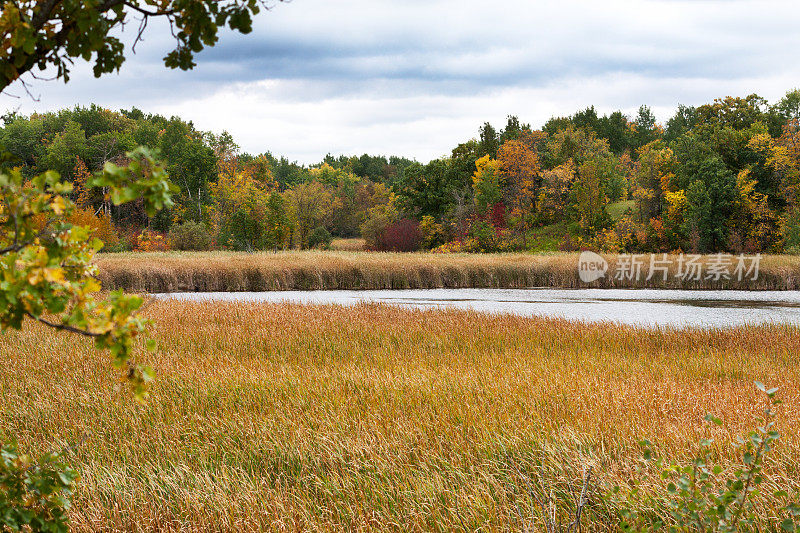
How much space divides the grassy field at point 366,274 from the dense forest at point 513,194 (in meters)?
9.68

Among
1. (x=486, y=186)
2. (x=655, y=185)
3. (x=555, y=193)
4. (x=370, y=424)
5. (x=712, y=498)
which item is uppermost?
(x=486, y=186)

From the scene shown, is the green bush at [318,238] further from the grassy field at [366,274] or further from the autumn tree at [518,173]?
the grassy field at [366,274]

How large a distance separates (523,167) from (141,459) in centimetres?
5504

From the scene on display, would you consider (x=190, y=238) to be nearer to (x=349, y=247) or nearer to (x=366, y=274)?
(x=349, y=247)

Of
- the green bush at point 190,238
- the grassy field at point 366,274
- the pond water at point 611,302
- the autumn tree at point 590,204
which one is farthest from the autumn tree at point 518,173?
the pond water at point 611,302

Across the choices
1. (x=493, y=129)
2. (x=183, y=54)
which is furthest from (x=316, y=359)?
(x=493, y=129)

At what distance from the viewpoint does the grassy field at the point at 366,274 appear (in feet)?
88.8

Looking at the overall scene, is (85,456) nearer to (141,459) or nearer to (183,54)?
(141,459)

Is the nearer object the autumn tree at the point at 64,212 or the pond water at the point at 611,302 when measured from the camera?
the autumn tree at the point at 64,212

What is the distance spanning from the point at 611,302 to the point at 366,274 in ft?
40.0

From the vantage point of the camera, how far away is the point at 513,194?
187 feet

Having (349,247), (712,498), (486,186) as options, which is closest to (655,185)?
(486,186)

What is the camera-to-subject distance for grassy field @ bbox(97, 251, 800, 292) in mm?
27078

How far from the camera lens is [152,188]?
163 cm
